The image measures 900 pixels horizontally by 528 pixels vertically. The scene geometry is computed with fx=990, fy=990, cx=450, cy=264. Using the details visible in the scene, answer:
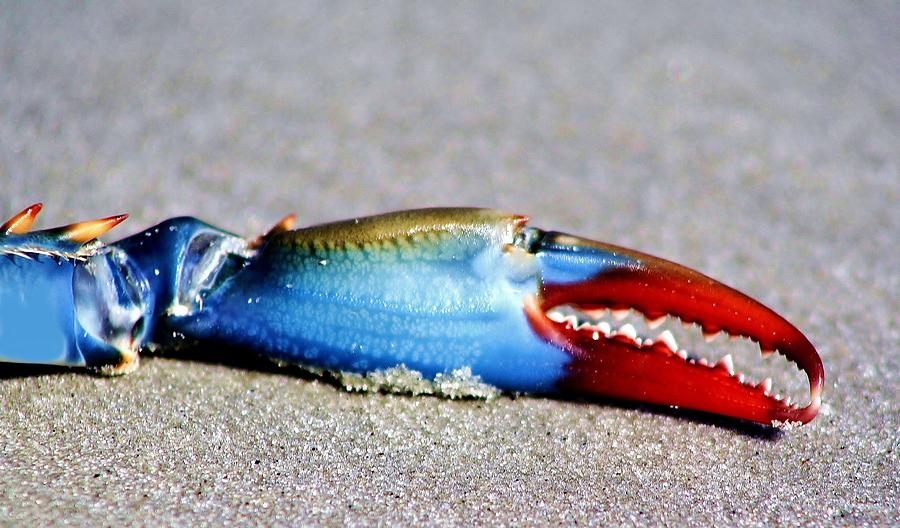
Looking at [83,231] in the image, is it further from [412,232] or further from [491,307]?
[491,307]

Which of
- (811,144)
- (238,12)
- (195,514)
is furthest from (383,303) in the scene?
(238,12)

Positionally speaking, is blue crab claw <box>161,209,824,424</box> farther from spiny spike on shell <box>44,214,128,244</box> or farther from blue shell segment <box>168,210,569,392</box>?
spiny spike on shell <box>44,214,128,244</box>

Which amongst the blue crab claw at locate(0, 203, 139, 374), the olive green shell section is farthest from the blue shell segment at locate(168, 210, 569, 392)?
the blue crab claw at locate(0, 203, 139, 374)

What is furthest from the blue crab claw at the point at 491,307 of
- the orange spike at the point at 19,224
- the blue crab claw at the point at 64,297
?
the orange spike at the point at 19,224

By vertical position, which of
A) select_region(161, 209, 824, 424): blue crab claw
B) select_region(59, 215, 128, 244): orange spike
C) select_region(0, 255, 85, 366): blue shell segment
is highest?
select_region(161, 209, 824, 424): blue crab claw

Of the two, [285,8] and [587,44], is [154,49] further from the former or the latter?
[587,44]

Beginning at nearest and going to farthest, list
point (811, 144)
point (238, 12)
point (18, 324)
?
point (18, 324) < point (811, 144) < point (238, 12)

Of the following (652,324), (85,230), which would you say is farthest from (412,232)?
(85,230)
